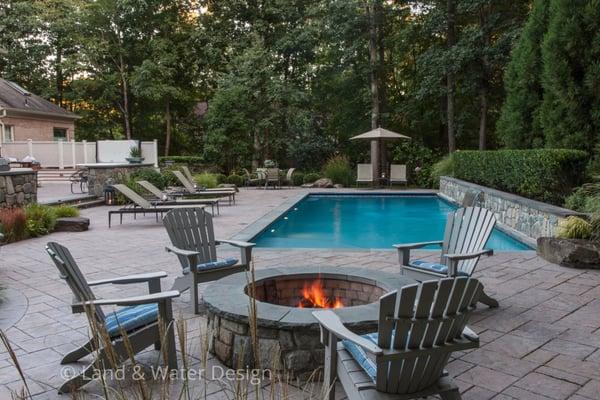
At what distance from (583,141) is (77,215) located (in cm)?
900

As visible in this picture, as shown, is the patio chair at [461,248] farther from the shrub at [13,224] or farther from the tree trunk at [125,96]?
the tree trunk at [125,96]

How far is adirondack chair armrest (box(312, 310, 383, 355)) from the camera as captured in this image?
193 centimetres

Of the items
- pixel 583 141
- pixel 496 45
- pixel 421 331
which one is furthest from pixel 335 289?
pixel 496 45

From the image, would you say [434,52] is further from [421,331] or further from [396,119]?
[421,331]

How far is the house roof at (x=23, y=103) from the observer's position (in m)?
19.3

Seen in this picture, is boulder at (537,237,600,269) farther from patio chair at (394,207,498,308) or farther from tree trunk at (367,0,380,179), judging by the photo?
tree trunk at (367,0,380,179)

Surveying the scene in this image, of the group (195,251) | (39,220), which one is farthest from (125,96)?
(195,251)

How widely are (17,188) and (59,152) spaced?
38.1 ft

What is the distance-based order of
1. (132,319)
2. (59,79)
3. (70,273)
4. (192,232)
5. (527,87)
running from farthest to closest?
(59,79)
(527,87)
(192,232)
(132,319)
(70,273)

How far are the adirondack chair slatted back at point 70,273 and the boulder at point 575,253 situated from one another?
4.82m

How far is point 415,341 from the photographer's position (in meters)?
2.00

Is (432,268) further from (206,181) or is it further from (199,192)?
(206,181)

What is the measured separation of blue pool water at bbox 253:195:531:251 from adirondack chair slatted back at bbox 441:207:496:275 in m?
3.50

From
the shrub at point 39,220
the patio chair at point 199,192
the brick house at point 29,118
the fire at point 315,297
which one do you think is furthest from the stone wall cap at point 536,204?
the brick house at point 29,118
